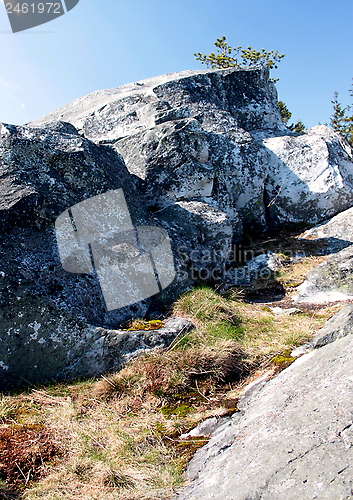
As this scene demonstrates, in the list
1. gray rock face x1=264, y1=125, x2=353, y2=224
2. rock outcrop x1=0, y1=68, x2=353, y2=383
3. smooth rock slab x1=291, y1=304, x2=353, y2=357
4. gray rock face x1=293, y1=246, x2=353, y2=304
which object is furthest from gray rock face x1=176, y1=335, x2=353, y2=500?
gray rock face x1=264, y1=125, x2=353, y2=224

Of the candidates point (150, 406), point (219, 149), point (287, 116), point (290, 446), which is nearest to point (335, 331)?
point (290, 446)

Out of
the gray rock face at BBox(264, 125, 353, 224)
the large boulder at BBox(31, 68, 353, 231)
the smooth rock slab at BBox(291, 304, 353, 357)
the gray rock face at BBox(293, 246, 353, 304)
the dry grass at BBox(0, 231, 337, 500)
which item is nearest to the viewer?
the dry grass at BBox(0, 231, 337, 500)

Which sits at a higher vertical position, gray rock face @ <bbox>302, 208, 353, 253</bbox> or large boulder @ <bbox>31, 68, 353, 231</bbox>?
large boulder @ <bbox>31, 68, 353, 231</bbox>

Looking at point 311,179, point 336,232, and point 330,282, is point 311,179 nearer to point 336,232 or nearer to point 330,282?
point 336,232

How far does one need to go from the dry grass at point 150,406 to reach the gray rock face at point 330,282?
2.88 feet

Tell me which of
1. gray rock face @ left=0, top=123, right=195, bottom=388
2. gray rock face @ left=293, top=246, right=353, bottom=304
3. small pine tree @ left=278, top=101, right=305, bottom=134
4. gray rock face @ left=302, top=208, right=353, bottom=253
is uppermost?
small pine tree @ left=278, top=101, right=305, bottom=134

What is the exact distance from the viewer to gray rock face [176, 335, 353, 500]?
1814mm

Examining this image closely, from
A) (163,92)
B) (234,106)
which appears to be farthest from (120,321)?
(234,106)

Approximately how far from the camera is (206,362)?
3.87 metres

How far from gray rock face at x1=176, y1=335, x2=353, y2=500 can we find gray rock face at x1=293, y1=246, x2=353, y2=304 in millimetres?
2880

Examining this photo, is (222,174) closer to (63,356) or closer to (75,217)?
(75,217)

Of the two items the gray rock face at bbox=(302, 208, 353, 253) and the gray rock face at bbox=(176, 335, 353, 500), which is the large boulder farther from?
A: the gray rock face at bbox=(176, 335, 353, 500)

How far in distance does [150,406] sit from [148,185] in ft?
16.3

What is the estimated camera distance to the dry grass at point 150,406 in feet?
8.00
